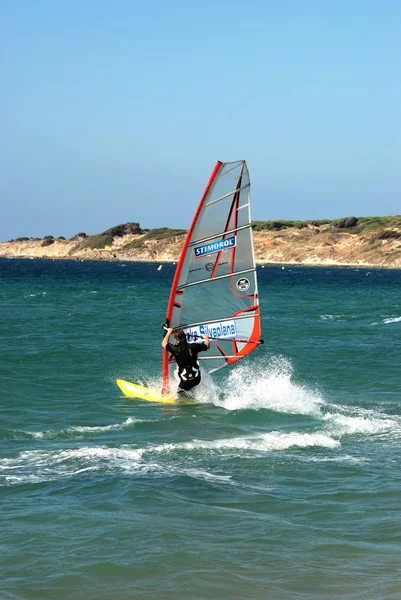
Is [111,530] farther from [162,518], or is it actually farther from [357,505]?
[357,505]

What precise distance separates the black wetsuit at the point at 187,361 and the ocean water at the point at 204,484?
0.41m

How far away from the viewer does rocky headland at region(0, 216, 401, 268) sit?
100 metres

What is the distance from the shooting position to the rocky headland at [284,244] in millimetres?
100500

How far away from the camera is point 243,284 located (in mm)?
12617

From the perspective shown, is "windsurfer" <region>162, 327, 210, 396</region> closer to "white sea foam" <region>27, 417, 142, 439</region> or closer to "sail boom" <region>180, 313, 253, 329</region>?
"sail boom" <region>180, 313, 253, 329</region>

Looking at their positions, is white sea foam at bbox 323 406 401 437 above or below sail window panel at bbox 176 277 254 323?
below

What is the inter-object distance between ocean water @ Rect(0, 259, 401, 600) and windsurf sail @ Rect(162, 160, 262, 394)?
3.09ft

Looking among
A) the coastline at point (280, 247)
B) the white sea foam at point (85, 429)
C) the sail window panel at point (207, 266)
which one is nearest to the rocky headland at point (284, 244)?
the coastline at point (280, 247)

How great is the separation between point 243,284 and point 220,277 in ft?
1.17

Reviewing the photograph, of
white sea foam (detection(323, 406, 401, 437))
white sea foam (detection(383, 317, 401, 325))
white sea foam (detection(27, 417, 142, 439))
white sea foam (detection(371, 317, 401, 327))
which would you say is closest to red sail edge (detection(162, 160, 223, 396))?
white sea foam (detection(27, 417, 142, 439))

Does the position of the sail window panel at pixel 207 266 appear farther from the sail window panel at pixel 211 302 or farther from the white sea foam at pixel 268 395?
the white sea foam at pixel 268 395

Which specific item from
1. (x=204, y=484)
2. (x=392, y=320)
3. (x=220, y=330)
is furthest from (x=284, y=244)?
(x=204, y=484)

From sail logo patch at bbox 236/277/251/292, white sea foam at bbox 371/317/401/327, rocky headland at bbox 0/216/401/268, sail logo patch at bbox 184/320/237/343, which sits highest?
rocky headland at bbox 0/216/401/268

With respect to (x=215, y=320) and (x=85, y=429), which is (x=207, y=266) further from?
(x=85, y=429)
